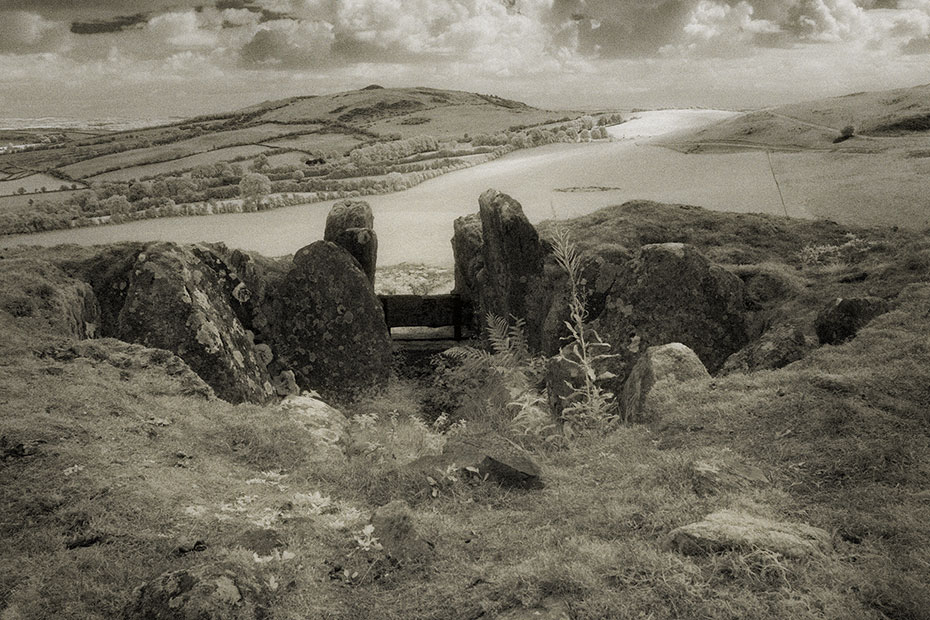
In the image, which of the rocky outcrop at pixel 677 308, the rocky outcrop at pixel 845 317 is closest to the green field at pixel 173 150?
the rocky outcrop at pixel 677 308

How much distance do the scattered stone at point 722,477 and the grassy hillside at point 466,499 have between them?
51 mm

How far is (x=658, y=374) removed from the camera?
7480 millimetres

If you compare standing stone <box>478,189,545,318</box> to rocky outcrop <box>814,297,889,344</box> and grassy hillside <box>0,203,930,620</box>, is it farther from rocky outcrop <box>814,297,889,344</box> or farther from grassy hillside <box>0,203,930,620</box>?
rocky outcrop <box>814,297,889,344</box>

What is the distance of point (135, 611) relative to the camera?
3.84m

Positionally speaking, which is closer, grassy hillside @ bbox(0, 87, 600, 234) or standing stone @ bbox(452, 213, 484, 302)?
Answer: standing stone @ bbox(452, 213, 484, 302)

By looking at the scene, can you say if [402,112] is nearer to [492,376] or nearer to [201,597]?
[492,376]

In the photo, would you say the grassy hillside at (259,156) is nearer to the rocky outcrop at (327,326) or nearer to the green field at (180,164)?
the green field at (180,164)

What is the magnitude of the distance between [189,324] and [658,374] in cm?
661

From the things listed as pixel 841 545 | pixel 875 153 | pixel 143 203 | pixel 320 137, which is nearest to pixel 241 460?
pixel 841 545

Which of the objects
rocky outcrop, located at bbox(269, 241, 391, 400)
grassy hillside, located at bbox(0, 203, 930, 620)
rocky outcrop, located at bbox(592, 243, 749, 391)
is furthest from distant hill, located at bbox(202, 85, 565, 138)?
grassy hillside, located at bbox(0, 203, 930, 620)

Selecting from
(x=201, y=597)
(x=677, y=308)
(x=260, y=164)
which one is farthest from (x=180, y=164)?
(x=201, y=597)

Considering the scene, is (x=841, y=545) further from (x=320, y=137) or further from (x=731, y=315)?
(x=320, y=137)

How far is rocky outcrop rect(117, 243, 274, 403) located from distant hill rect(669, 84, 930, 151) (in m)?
18.0

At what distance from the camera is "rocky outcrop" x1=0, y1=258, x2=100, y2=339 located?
31.9ft
